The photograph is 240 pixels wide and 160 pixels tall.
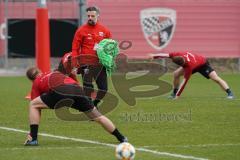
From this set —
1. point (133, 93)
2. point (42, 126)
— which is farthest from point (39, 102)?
point (133, 93)

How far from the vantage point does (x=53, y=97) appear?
38.1 ft

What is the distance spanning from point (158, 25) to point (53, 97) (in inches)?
734

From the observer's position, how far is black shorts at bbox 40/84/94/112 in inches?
454

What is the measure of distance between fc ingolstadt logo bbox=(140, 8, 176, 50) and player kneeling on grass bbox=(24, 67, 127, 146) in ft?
60.3

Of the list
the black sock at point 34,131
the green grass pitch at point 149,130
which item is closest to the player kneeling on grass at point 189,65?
the green grass pitch at point 149,130

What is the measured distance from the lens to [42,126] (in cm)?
1396

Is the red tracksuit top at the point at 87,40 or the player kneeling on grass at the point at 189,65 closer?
the red tracksuit top at the point at 87,40

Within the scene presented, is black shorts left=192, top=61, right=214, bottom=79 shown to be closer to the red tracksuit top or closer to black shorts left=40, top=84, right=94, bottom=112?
the red tracksuit top

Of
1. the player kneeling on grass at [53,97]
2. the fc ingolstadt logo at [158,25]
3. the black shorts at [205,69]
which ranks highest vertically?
the player kneeling on grass at [53,97]

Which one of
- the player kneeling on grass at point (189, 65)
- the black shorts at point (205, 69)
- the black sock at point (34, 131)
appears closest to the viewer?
the black sock at point (34, 131)

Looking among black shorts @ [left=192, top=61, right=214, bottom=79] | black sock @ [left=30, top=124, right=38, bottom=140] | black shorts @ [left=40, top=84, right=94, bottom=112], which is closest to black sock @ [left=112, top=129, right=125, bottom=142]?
black shorts @ [left=40, top=84, right=94, bottom=112]

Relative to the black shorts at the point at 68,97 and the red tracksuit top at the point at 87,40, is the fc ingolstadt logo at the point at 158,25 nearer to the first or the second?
the red tracksuit top at the point at 87,40

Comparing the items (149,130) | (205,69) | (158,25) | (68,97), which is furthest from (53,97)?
(158,25)

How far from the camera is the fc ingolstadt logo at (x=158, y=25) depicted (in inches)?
1179
